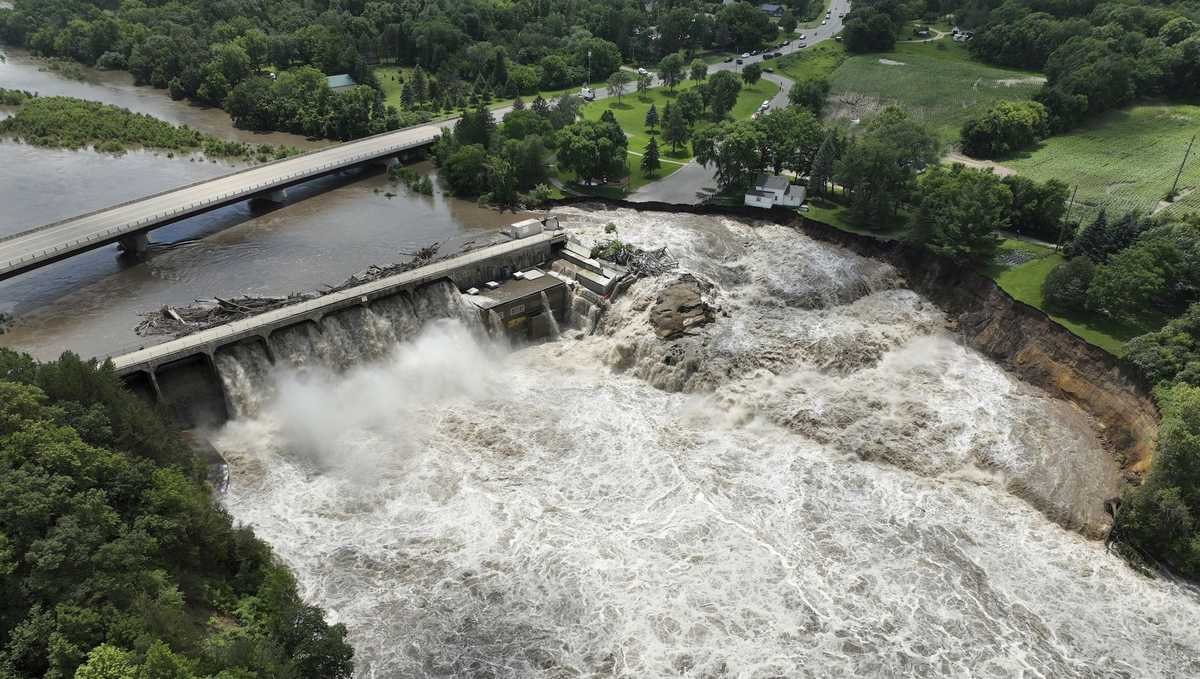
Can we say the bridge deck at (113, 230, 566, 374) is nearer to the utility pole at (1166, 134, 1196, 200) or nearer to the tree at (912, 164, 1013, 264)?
the tree at (912, 164, 1013, 264)

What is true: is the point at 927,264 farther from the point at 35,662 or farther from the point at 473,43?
the point at 473,43

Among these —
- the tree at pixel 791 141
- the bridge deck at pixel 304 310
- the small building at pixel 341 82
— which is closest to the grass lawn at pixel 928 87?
the tree at pixel 791 141

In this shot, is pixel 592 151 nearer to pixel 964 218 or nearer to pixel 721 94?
pixel 721 94

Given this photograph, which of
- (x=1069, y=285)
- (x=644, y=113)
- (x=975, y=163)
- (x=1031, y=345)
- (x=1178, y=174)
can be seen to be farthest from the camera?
(x=644, y=113)

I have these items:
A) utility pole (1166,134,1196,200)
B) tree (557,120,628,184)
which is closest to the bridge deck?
tree (557,120,628,184)

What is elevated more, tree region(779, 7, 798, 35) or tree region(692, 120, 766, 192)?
tree region(779, 7, 798, 35)

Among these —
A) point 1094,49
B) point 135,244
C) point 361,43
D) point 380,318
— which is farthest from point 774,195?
point 361,43
